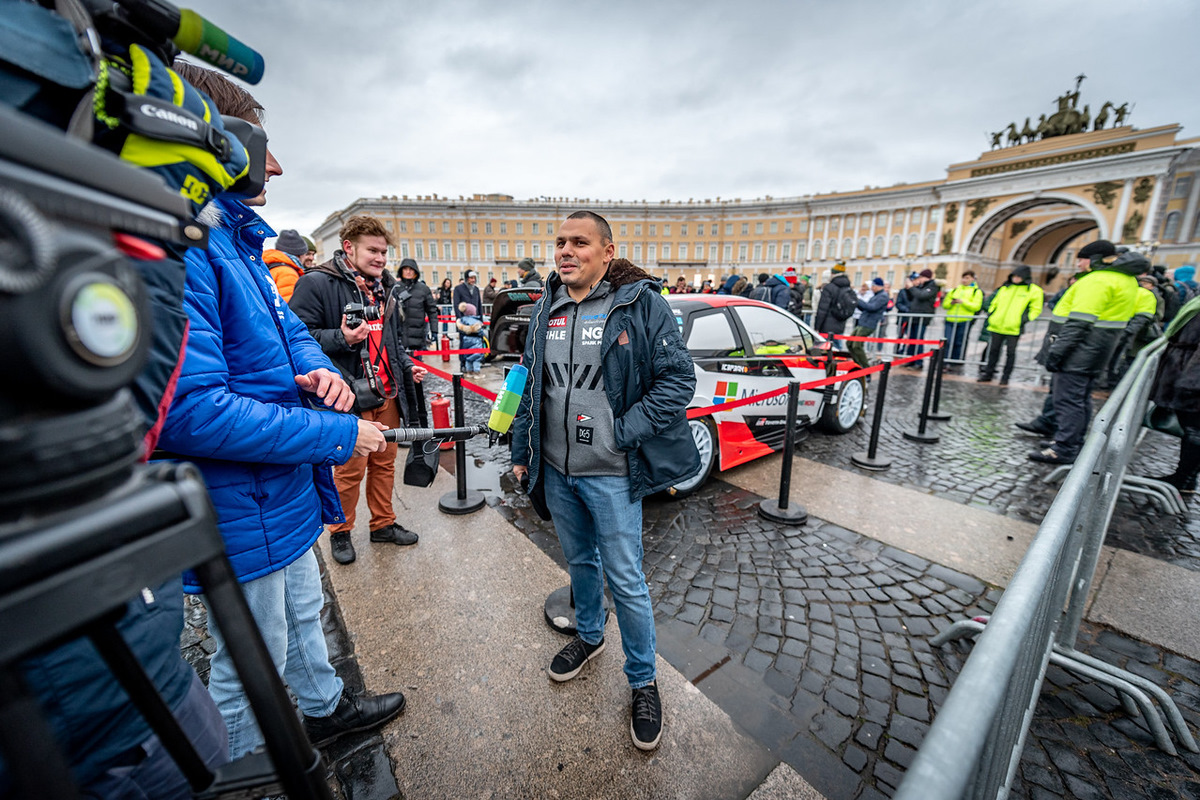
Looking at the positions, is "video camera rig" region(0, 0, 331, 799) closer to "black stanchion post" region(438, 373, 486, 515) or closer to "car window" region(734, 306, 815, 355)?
"black stanchion post" region(438, 373, 486, 515)

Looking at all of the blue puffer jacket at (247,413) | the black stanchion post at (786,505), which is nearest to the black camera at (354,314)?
the blue puffer jacket at (247,413)

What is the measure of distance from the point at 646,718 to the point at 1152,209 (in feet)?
209

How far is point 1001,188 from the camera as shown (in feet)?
166

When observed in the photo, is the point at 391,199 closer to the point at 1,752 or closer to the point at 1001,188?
the point at 1001,188

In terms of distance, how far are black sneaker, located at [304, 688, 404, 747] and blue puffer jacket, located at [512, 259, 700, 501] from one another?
129 cm

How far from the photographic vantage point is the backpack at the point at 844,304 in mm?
10172

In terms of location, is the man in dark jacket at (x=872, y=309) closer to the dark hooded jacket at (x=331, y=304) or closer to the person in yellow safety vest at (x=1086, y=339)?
the person in yellow safety vest at (x=1086, y=339)

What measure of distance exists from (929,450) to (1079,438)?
134 centimetres

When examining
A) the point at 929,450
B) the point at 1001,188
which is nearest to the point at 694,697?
the point at 929,450

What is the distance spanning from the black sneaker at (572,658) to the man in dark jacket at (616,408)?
1.10ft

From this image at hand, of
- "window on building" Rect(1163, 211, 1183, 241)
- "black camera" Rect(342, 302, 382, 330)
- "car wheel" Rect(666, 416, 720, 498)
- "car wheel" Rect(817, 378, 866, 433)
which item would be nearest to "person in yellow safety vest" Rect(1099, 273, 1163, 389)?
"car wheel" Rect(817, 378, 866, 433)

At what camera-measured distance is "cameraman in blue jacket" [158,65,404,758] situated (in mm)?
1272

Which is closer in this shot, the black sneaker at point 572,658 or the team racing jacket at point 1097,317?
the black sneaker at point 572,658

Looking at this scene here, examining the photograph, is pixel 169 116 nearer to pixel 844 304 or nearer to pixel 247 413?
pixel 247 413
